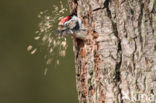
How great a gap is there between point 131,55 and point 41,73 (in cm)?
330

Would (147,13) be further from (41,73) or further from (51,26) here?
(41,73)

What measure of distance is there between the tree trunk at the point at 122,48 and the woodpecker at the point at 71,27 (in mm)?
28

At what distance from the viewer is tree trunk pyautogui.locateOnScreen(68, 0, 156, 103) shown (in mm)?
1298

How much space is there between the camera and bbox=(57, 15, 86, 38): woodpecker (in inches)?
55.7

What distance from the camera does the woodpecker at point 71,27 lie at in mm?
1414

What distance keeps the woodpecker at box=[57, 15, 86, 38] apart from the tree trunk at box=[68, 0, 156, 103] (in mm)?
28

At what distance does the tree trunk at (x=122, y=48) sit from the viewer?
1.30 meters

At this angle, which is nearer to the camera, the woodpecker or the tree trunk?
the tree trunk

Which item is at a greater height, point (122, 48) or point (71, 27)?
point (71, 27)

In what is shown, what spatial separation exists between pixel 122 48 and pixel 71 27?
262 millimetres

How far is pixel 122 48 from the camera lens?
1319 mm

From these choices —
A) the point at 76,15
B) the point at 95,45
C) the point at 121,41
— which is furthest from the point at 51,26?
the point at 121,41

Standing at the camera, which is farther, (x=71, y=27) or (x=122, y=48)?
(x=71, y=27)

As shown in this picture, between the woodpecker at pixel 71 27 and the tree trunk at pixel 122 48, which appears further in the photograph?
the woodpecker at pixel 71 27
